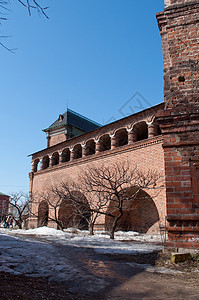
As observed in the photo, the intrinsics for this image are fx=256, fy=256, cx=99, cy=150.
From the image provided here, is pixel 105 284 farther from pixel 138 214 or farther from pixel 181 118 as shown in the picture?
pixel 138 214


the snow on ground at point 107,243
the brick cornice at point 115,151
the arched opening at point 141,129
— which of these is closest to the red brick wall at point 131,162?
the brick cornice at point 115,151

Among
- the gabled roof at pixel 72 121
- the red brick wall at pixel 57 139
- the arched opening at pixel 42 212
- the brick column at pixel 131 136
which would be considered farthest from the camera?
the gabled roof at pixel 72 121

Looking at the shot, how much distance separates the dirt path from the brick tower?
108 centimetres

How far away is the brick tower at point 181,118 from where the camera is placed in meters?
4.55

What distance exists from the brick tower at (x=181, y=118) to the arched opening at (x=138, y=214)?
10.5m

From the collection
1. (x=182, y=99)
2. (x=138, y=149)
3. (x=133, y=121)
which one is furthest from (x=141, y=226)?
(x=182, y=99)

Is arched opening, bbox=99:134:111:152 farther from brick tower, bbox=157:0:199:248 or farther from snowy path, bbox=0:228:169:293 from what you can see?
snowy path, bbox=0:228:169:293

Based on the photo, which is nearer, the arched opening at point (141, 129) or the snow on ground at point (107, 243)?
the snow on ground at point (107, 243)

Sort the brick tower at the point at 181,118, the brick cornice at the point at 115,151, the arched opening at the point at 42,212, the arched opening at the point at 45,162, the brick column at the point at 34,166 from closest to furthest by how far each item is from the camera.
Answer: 1. the brick tower at the point at 181,118
2. the brick cornice at the point at 115,151
3. the arched opening at the point at 42,212
4. the arched opening at the point at 45,162
5. the brick column at the point at 34,166

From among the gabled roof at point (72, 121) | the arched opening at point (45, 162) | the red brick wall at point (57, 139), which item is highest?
the gabled roof at point (72, 121)

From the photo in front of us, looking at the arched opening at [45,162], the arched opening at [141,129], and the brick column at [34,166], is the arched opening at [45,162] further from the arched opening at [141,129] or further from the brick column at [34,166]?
the arched opening at [141,129]

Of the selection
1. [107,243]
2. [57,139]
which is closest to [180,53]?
[107,243]

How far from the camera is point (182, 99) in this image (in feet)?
17.2

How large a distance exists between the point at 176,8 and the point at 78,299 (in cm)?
600
